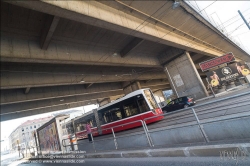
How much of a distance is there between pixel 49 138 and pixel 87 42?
862 cm

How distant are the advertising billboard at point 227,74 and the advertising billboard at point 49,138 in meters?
19.0

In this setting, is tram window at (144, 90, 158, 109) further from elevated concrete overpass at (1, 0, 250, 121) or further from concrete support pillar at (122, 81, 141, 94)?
concrete support pillar at (122, 81, 141, 94)

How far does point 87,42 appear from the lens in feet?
43.2

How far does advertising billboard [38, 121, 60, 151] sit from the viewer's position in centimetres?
1114

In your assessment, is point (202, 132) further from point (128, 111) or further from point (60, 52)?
point (60, 52)

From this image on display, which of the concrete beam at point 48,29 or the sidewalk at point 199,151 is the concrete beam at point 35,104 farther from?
the sidewalk at point 199,151

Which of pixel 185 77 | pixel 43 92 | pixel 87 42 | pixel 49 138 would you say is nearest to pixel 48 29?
pixel 87 42

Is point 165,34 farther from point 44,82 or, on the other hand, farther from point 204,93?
point 44,82

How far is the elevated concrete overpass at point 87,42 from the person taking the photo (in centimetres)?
887

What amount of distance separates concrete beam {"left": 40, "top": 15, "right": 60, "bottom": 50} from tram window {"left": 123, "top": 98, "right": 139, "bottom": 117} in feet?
27.0

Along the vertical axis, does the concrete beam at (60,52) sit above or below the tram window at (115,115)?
above

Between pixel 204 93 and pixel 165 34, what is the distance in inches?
410

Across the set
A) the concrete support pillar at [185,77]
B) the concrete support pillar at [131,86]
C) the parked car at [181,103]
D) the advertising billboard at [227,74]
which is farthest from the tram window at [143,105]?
the concrete support pillar at [131,86]

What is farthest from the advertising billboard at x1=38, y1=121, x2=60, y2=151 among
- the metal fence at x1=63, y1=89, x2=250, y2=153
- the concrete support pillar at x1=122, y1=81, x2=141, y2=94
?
the concrete support pillar at x1=122, y1=81, x2=141, y2=94
